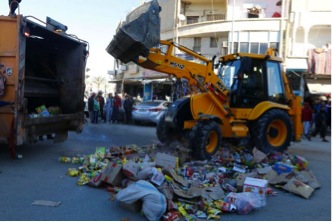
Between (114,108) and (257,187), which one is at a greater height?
(114,108)

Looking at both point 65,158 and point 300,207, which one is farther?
point 65,158

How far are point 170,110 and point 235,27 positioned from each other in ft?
56.2

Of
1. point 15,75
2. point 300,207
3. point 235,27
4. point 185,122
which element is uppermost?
point 235,27

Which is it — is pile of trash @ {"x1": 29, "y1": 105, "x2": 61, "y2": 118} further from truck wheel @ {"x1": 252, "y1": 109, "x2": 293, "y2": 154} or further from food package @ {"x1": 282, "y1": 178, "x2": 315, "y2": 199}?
food package @ {"x1": 282, "y1": 178, "x2": 315, "y2": 199}

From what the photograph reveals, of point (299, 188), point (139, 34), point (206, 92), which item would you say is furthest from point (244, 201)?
point (206, 92)

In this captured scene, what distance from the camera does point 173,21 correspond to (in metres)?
26.8

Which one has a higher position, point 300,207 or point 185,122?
point 185,122

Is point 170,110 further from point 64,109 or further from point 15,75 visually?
point 15,75

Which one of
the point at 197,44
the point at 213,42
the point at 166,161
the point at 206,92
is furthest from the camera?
the point at 197,44

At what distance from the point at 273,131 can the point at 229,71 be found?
1.78 metres

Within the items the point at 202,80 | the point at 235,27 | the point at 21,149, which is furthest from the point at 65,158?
the point at 235,27

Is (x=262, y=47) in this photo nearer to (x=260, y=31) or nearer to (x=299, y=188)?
(x=260, y=31)

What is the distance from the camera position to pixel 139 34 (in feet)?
20.7

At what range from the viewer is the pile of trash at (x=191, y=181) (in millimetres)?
4250
